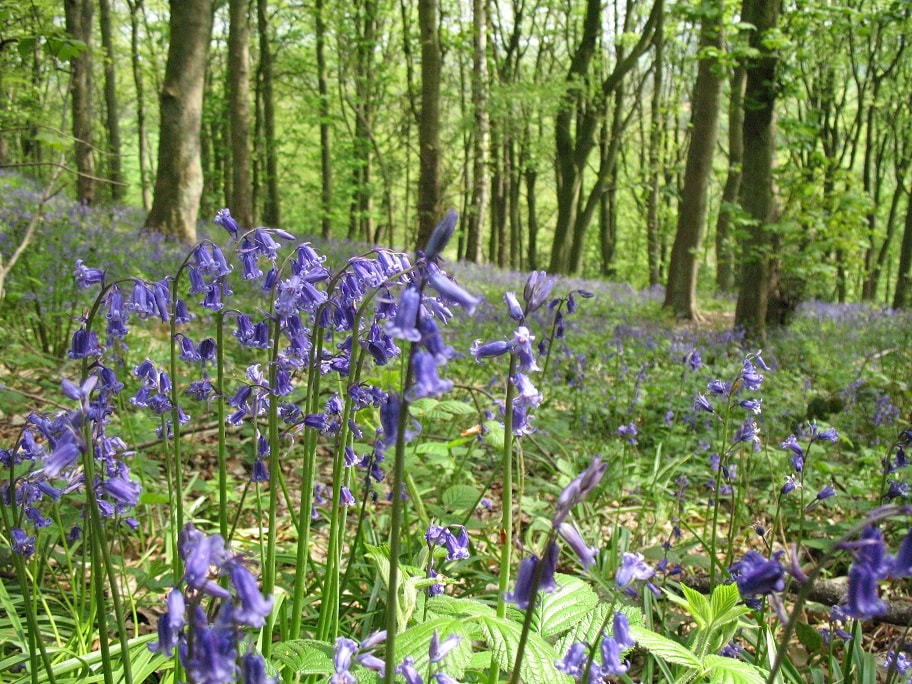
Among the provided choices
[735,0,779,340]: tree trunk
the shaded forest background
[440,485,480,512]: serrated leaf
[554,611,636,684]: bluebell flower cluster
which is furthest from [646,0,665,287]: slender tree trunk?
[554,611,636,684]: bluebell flower cluster

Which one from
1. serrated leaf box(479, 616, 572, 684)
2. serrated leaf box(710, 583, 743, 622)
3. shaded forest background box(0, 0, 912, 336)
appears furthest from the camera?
shaded forest background box(0, 0, 912, 336)

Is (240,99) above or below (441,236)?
above

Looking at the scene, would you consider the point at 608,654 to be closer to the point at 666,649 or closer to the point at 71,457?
the point at 666,649

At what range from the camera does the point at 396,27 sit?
79.8ft

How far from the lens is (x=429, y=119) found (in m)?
10.6

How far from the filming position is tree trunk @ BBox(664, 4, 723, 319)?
1086 centimetres

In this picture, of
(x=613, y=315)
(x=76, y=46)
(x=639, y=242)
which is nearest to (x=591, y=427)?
(x=76, y=46)

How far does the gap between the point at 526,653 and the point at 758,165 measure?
8709 mm

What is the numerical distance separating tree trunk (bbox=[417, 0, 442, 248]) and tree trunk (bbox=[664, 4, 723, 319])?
4087 millimetres

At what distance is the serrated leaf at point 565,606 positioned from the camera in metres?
1.52

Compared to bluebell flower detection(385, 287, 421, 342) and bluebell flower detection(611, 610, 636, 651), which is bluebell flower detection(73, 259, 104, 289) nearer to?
bluebell flower detection(385, 287, 421, 342)

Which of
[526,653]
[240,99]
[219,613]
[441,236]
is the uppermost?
[240,99]

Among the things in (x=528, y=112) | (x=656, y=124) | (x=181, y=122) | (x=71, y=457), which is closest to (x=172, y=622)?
(x=71, y=457)

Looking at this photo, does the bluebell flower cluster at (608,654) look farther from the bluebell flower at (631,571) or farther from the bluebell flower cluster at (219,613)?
the bluebell flower cluster at (219,613)
